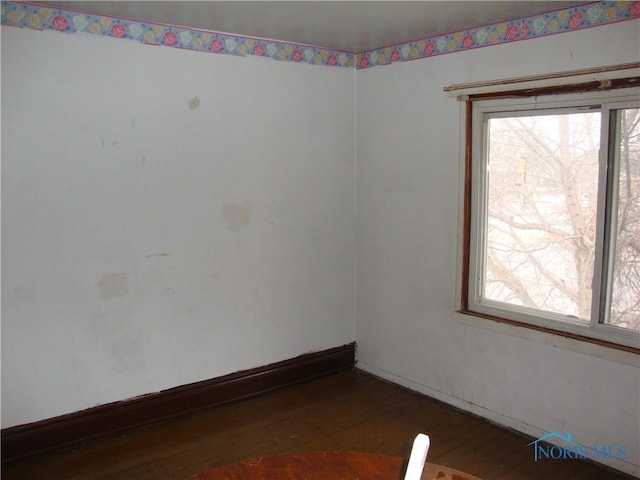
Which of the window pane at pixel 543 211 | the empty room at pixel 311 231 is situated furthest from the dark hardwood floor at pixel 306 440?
the window pane at pixel 543 211

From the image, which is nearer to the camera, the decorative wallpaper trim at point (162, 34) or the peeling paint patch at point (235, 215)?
the decorative wallpaper trim at point (162, 34)

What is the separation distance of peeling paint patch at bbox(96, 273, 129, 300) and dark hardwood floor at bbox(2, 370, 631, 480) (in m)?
0.80

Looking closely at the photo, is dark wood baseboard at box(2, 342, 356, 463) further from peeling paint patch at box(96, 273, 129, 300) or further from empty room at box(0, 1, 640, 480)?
peeling paint patch at box(96, 273, 129, 300)

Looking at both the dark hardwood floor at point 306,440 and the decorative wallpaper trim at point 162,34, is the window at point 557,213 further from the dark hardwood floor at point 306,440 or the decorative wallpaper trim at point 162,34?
the decorative wallpaper trim at point 162,34

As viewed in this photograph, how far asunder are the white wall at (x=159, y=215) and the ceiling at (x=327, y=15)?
0.71 feet

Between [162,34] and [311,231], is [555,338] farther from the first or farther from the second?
[162,34]

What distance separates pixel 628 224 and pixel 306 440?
6.61 feet

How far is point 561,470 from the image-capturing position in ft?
9.30

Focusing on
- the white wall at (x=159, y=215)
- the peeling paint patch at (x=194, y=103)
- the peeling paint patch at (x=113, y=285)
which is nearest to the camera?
the white wall at (x=159, y=215)

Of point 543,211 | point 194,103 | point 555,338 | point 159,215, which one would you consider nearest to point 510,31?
point 543,211

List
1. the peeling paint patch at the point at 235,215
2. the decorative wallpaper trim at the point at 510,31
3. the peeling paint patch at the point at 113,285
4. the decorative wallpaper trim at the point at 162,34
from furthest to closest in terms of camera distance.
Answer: the peeling paint patch at the point at 235,215 < the peeling paint patch at the point at 113,285 < the decorative wallpaper trim at the point at 162,34 < the decorative wallpaper trim at the point at 510,31

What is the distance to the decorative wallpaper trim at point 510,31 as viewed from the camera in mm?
2654

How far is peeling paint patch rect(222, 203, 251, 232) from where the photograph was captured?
3496 mm

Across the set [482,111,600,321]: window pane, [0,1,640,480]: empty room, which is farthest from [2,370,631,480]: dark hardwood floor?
[482,111,600,321]: window pane
